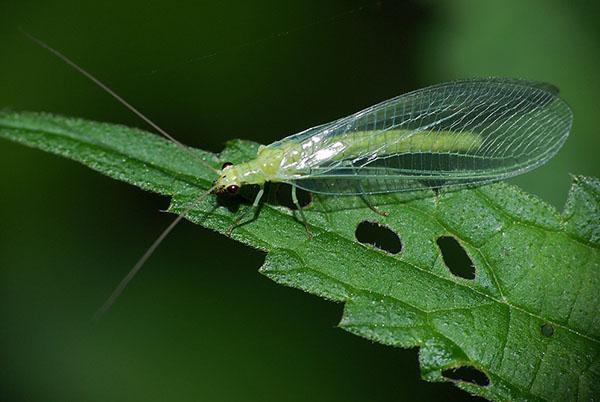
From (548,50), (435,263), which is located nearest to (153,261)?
(435,263)

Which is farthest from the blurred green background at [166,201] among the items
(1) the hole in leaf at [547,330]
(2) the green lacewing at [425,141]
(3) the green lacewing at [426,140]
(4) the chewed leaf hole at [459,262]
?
(1) the hole in leaf at [547,330]

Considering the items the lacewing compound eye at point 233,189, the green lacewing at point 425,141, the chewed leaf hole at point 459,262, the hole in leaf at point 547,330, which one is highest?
the green lacewing at point 425,141

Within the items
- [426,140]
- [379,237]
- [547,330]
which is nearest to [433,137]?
[426,140]

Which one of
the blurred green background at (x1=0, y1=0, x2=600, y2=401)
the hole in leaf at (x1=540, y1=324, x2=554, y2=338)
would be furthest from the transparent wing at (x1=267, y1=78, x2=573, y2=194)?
the hole in leaf at (x1=540, y1=324, x2=554, y2=338)

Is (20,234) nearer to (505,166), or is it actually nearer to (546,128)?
(505,166)

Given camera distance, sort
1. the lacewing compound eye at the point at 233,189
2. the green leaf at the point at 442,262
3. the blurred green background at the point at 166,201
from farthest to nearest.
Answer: the blurred green background at the point at 166,201 < the lacewing compound eye at the point at 233,189 < the green leaf at the point at 442,262

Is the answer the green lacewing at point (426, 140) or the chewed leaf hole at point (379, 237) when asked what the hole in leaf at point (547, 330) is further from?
the green lacewing at point (426, 140)

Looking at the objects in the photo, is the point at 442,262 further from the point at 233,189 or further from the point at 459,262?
the point at 233,189
